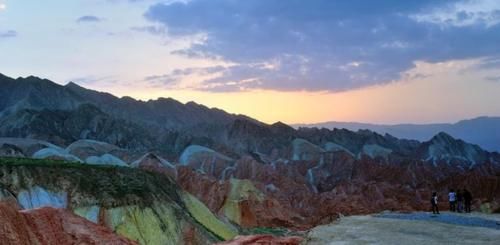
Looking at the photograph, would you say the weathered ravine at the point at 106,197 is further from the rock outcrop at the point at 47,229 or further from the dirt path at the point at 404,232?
the dirt path at the point at 404,232

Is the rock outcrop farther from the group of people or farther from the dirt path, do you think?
the group of people

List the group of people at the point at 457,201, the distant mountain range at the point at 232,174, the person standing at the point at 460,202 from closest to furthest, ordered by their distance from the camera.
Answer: the group of people at the point at 457,201, the person standing at the point at 460,202, the distant mountain range at the point at 232,174

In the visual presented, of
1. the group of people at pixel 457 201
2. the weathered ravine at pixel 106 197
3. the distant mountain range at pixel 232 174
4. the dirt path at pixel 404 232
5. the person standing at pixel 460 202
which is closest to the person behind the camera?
the dirt path at pixel 404 232

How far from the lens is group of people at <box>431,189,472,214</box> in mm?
36088

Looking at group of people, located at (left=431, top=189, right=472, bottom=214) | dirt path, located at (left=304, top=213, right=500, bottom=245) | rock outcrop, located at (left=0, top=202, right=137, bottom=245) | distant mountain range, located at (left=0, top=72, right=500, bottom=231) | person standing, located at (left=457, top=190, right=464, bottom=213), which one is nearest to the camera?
dirt path, located at (left=304, top=213, right=500, bottom=245)

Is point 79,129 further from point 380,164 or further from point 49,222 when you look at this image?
point 49,222

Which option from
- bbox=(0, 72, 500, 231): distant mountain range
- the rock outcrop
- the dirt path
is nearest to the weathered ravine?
bbox=(0, 72, 500, 231): distant mountain range

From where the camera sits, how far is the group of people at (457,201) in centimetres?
3609

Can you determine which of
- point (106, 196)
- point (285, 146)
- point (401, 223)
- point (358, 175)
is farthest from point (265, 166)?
point (401, 223)

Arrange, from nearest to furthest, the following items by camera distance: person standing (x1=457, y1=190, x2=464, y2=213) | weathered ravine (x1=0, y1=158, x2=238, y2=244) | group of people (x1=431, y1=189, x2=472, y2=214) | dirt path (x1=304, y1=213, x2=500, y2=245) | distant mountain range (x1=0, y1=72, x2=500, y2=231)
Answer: dirt path (x1=304, y1=213, x2=500, y2=245) → group of people (x1=431, y1=189, x2=472, y2=214) → person standing (x1=457, y1=190, x2=464, y2=213) → weathered ravine (x1=0, y1=158, x2=238, y2=244) → distant mountain range (x1=0, y1=72, x2=500, y2=231)

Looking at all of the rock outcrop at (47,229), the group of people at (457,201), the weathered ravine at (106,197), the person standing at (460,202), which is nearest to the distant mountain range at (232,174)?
the weathered ravine at (106,197)

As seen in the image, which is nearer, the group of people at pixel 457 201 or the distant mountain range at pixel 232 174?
the group of people at pixel 457 201

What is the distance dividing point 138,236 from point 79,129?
13710 cm

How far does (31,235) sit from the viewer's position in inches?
1072
